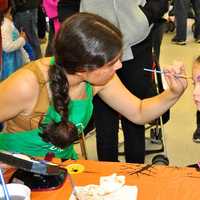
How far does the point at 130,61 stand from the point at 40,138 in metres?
0.85

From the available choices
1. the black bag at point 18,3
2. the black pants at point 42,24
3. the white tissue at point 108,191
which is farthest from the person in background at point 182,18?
the white tissue at point 108,191

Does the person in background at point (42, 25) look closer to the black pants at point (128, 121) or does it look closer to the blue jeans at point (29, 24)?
the blue jeans at point (29, 24)

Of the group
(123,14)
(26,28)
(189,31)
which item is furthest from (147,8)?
(189,31)

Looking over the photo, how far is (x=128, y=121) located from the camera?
8.00 ft

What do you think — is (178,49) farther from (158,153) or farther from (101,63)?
(101,63)

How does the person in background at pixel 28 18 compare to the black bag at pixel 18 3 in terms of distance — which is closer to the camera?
the black bag at pixel 18 3

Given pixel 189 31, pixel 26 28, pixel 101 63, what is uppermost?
pixel 101 63

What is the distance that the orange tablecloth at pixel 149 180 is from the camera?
4.10ft

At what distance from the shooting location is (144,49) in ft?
7.70

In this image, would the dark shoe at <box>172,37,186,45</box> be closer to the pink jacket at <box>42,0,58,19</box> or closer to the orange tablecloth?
the pink jacket at <box>42,0,58,19</box>

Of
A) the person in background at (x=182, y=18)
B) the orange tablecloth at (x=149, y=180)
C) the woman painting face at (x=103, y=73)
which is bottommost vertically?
the person in background at (x=182, y=18)

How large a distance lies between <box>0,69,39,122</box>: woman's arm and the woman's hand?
0.46m

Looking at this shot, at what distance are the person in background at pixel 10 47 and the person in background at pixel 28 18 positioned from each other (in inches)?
21.9

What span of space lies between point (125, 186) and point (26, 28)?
314cm
